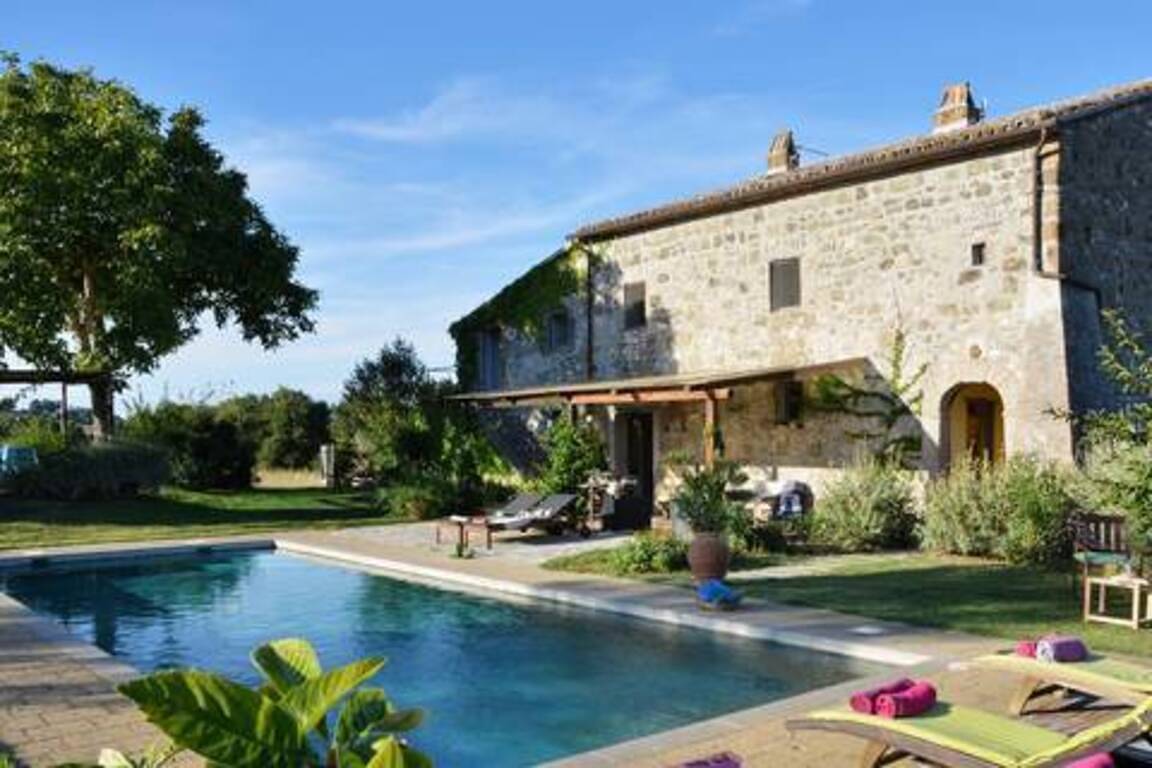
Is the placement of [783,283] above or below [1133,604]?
above

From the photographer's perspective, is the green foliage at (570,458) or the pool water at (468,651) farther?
the green foliage at (570,458)

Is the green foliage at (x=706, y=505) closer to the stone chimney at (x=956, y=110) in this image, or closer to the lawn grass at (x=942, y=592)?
the lawn grass at (x=942, y=592)

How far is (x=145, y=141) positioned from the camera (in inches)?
886

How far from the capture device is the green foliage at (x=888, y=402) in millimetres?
16656

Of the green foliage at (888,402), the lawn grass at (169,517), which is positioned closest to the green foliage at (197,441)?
the lawn grass at (169,517)

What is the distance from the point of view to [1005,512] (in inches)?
555

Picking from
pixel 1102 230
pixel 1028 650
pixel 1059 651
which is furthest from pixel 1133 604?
pixel 1102 230

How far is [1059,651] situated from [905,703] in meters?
1.76

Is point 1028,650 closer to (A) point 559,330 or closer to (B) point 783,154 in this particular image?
(B) point 783,154

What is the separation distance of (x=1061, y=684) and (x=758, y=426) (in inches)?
510

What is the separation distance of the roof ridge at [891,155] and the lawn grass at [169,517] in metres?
8.53

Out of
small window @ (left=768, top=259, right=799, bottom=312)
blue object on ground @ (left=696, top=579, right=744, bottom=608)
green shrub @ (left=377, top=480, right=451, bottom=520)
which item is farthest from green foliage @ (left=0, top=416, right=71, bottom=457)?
blue object on ground @ (left=696, top=579, right=744, bottom=608)

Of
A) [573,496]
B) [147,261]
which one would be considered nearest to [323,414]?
[147,261]

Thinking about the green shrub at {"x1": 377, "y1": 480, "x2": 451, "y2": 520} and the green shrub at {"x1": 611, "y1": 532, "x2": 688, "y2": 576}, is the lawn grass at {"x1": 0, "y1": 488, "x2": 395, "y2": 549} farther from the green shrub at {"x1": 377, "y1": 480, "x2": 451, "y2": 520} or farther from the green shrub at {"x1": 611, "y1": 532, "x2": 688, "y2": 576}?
the green shrub at {"x1": 611, "y1": 532, "x2": 688, "y2": 576}
